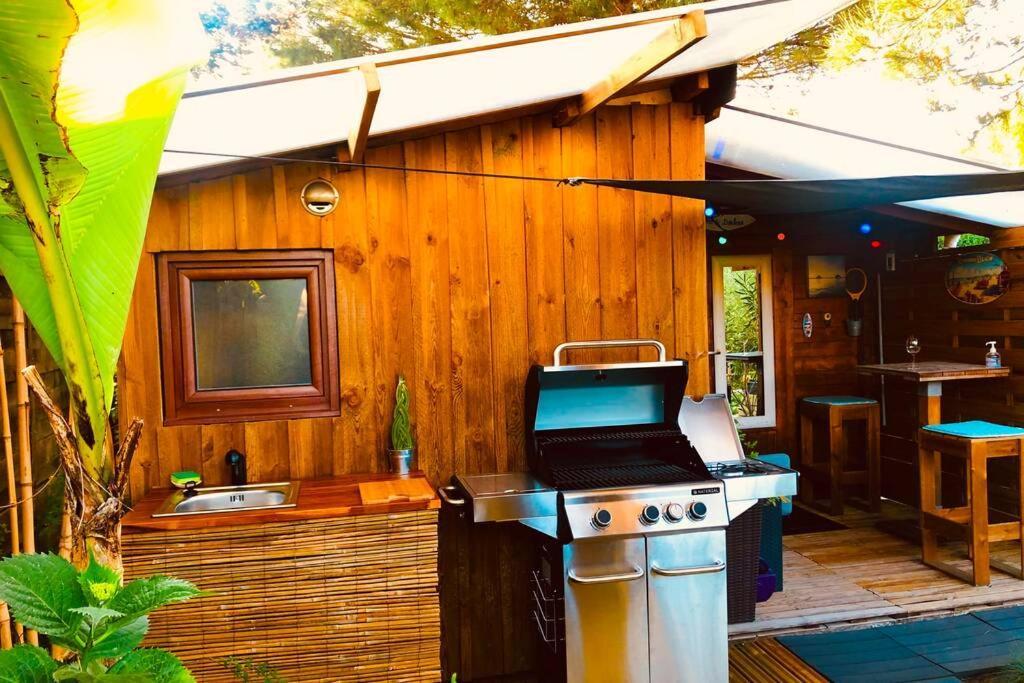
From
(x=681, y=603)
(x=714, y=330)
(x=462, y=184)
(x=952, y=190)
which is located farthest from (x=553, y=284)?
(x=714, y=330)

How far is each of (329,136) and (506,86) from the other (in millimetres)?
739

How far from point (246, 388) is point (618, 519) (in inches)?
67.9

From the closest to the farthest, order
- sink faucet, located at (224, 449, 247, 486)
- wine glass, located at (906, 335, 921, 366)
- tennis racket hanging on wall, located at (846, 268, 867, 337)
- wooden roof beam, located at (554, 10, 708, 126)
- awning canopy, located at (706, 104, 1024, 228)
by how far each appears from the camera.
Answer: wooden roof beam, located at (554, 10, 708, 126) < sink faucet, located at (224, 449, 247, 486) < awning canopy, located at (706, 104, 1024, 228) < wine glass, located at (906, 335, 921, 366) < tennis racket hanging on wall, located at (846, 268, 867, 337)

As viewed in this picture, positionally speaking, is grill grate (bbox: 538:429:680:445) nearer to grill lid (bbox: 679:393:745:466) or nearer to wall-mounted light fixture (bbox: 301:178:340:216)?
grill lid (bbox: 679:393:745:466)

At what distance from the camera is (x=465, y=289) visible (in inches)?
139

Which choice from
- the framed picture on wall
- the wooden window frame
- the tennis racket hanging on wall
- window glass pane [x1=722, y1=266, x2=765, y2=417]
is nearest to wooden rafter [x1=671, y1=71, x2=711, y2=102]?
the wooden window frame

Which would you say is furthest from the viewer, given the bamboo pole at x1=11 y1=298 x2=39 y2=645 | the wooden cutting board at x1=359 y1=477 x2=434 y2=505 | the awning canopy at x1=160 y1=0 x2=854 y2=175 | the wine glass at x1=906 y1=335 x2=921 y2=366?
the wine glass at x1=906 y1=335 x2=921 y2=366

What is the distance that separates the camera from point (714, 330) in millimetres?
6543

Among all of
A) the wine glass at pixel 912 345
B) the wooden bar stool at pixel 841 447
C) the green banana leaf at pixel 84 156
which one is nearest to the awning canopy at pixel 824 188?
the green banana leaf at pixel 84 156

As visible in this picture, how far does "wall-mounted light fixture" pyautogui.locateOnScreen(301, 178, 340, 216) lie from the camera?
131 inches

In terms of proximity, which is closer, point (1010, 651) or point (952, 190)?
point (952, 190)

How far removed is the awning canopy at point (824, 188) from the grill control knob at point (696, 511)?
1.26m

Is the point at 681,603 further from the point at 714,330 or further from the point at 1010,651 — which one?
the point at 714,330

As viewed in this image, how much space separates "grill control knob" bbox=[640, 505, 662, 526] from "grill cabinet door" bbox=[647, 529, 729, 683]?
0.35 feet
